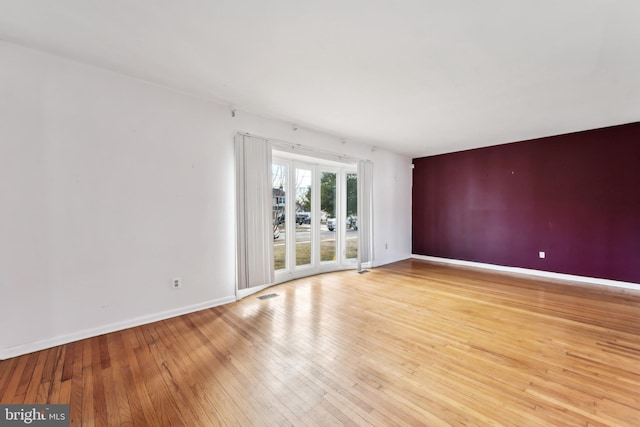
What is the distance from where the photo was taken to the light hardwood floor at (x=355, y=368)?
5.36 ft

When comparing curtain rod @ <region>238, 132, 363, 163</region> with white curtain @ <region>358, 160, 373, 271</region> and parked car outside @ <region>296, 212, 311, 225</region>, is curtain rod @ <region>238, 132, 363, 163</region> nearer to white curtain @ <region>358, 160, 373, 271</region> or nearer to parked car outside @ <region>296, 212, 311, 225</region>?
white curtain @ <region>358, 160, 373, 271</region>

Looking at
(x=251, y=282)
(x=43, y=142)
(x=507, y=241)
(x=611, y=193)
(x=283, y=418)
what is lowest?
(x=283, y=418)

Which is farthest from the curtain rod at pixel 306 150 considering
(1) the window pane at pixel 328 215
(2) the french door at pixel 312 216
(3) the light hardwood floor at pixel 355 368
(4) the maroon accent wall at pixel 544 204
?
(4) the maroon accent wall at pixel 544 204

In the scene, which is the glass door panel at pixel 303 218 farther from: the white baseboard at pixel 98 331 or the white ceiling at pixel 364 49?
the white baseboard at pixel 98 331

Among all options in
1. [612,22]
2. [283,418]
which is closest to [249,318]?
[283,418]

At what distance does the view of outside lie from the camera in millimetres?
4422

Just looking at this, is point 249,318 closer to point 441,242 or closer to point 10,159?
point 10,159

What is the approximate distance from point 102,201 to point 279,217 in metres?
2.34

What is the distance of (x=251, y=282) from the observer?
3643 millimetres

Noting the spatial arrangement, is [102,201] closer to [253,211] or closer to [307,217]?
[253,211]

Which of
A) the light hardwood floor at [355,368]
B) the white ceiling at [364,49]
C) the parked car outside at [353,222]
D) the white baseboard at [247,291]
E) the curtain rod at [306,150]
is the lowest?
the light hardwood floor at [355,368]

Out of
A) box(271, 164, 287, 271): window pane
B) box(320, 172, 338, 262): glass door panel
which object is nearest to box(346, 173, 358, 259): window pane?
box(320, 172, 338, 262): glass door panel

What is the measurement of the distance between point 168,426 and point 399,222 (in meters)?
5.77

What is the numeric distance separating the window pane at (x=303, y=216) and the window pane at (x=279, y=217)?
0.30 meters
